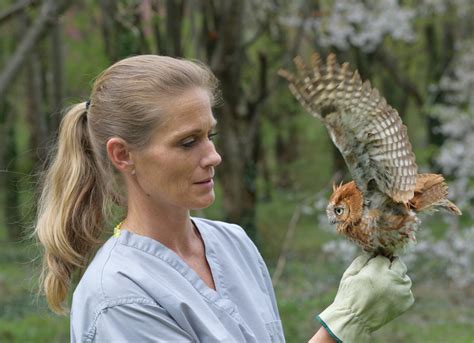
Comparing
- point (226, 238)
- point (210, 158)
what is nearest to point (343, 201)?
point (226, 238)

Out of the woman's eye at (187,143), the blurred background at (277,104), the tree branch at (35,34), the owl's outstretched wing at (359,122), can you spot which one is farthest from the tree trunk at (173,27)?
the woman's eye at (187,143)

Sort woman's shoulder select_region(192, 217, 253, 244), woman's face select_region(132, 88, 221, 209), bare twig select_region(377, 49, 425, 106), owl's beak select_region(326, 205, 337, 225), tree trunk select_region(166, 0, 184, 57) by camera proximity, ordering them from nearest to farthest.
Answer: woman's face select_region(132, 88, 221, 209) → woman's shoulder select_region(192, 217, 253, 244) → owl's beak select_region(326, 205, 337, 225) → tree trunk select_region(166, 0, 184, 57) → bare twig select_region(377, 49, 425, 106)

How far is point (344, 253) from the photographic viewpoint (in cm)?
963

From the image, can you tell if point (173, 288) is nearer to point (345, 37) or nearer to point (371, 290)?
point (371, 290)

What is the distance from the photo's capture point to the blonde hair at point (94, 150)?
83.1 inches

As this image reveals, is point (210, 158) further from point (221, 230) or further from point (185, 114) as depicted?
point (221, 230)

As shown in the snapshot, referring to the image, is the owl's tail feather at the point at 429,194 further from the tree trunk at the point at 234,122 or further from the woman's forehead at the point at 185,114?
the tree trunk at the point at 234,122

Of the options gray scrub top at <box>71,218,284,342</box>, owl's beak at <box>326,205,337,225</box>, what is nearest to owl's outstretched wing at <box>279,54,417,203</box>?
owl's beak at <box>326,205,337,225</box>

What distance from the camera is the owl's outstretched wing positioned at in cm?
226

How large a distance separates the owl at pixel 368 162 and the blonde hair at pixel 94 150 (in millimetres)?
297

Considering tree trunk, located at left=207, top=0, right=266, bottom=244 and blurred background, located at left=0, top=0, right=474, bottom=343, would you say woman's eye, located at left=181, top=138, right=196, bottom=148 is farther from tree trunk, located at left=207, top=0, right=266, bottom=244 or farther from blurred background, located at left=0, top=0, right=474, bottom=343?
tree trunk, located at left=207, top=0, right=266, bottom=244

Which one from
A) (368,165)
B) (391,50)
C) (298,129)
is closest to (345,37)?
(391,50)

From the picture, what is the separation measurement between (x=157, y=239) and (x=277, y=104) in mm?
12817

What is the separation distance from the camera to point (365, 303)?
221cm
